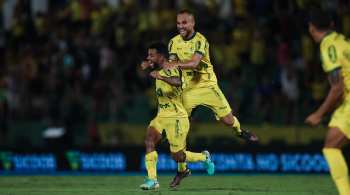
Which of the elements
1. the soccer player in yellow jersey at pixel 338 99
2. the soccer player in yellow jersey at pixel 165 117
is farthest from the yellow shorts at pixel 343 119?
the soccer player in yellow jersey at pixel 165 117

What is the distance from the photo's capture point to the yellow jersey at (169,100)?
861cm

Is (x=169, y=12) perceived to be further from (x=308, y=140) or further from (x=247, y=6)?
(x=308, y=140)

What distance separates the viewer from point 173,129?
28.5 feet

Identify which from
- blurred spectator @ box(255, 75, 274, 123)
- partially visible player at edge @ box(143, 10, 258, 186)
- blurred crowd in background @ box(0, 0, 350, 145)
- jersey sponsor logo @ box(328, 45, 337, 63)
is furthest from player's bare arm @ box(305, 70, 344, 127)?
blurred spectator @ box(255, 75, 274, 123)

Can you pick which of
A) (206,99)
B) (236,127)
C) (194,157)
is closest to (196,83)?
(206,99)

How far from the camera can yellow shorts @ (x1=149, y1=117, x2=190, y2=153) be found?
869cm

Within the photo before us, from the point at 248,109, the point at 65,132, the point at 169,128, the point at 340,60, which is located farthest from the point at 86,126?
the point at 340,60

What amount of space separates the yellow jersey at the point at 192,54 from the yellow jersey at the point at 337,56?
2977mm

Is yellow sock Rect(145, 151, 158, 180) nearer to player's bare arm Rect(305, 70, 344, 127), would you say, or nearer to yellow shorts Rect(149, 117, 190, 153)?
yellow shorts Rect(149, 117, 190, 153)

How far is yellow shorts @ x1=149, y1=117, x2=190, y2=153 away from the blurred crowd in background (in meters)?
4.74

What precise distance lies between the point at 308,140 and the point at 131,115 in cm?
486

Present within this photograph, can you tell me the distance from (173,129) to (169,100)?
0.51m

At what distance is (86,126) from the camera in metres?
14.0

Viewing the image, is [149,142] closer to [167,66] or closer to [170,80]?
[170,80]
